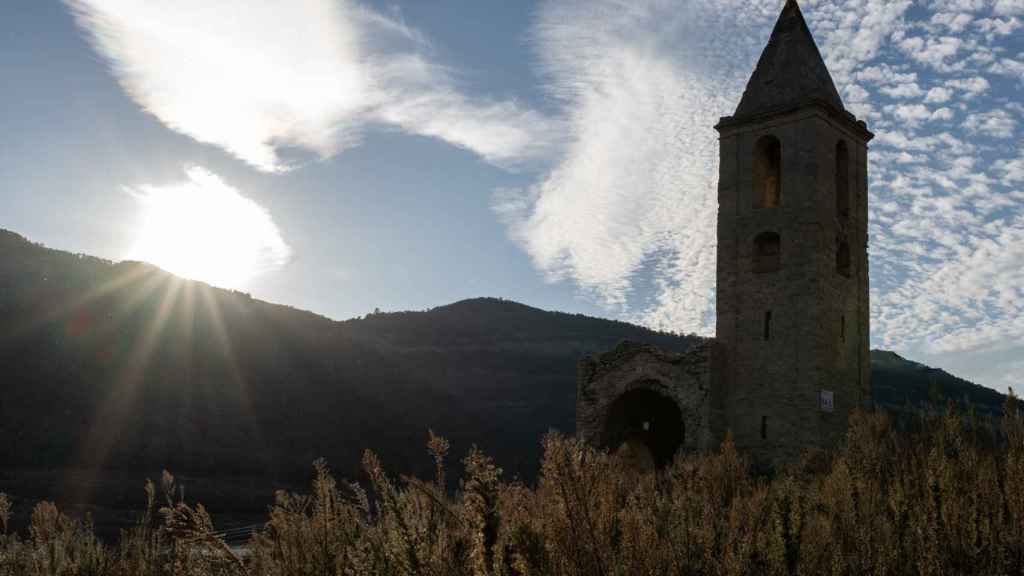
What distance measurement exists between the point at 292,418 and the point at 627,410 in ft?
65.1

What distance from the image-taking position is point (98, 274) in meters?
42.6

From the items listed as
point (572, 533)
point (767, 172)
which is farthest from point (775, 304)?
point (572, 533)

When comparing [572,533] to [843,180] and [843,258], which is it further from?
[843,180]

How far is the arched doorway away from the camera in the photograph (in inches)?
861

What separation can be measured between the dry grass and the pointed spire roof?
15789 millimetres

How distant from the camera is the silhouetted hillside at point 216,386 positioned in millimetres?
30109

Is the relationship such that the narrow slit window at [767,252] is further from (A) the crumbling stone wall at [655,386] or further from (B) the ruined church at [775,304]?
(A) the crumbling stone wall at [655,386]

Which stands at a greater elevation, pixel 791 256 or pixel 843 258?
pixel 843 258

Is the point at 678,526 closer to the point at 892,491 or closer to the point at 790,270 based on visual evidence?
the point at 892,491

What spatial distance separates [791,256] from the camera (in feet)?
65.4

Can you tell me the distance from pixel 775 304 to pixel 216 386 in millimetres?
25089

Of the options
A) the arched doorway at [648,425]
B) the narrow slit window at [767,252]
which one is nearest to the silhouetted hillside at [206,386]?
the arched doorway at [648,425]

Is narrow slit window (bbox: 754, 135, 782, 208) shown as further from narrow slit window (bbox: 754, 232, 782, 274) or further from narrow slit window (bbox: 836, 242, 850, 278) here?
narrow slit window (bbox: 836, 242, 850, 278)

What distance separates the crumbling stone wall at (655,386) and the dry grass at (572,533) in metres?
13.5
